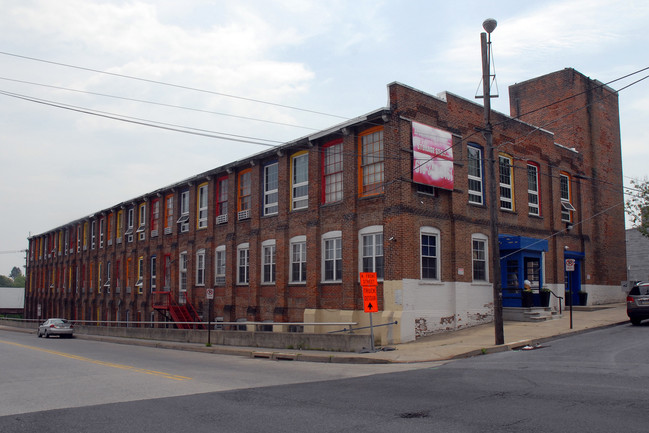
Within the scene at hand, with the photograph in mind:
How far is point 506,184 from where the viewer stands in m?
26.1

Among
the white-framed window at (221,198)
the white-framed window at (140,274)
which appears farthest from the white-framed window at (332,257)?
the white-framed window at (140,274)

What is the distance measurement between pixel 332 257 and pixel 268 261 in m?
4.96

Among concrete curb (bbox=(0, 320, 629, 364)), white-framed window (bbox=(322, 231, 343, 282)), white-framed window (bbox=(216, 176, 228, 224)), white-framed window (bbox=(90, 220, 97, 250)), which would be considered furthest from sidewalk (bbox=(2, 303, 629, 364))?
white-framed window (bbox=(90, 220, 97, 250))

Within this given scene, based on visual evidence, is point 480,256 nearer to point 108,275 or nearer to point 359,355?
point 359,355

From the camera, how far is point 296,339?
67.2ft

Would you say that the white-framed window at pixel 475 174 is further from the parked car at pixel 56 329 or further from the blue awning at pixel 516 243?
the parked car at pixel 56 329

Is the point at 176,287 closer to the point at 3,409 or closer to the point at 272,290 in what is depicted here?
the point at 272,290

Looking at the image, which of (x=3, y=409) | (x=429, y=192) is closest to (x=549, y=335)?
(x=429, y=192)

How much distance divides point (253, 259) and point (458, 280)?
415 inches

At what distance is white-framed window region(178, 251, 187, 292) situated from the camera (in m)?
35.1

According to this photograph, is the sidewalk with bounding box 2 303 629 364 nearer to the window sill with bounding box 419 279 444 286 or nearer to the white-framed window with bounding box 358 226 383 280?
the window sill with bounding box 419 279 444 286

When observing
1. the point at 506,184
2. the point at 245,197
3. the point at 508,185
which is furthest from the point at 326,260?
the point at 508,185

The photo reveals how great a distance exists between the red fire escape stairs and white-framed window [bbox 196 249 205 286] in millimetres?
1584

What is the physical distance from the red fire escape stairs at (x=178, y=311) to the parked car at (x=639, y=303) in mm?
21992
